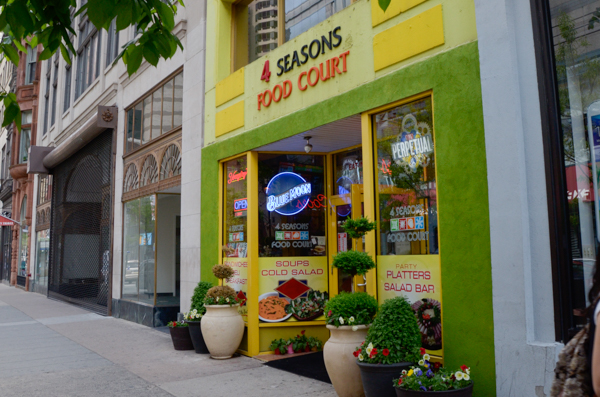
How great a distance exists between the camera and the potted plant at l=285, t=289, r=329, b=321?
8.51 meters

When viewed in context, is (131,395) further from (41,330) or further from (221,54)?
(41,330)

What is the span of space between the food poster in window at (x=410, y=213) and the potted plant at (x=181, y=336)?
13.9ft

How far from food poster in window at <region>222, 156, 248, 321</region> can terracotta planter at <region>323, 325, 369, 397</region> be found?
3080 millimetres

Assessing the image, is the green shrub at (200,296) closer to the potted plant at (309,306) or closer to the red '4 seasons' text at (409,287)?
the potted plant at (309,306)

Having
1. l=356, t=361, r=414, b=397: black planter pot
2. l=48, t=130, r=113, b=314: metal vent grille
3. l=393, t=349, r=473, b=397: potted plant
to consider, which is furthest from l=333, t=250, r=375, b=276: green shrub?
l=48, t=130, r=113, b=314: metal vent grille

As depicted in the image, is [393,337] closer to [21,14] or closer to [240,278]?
[21,14]

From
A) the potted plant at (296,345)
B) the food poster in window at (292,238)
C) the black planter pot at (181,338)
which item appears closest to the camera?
the potted plant at (296,345)

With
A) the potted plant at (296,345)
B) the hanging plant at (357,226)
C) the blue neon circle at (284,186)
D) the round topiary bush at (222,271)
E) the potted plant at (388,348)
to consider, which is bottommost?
the potted plant at (296,345)

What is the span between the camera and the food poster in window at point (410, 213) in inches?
222

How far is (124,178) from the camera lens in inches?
556

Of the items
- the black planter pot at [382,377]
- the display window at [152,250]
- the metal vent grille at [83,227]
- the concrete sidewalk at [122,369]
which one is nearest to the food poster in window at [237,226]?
the concrete sidewalk at [122,369]

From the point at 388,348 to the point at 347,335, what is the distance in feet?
2.56

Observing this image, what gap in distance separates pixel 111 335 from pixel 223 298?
13.8 feet

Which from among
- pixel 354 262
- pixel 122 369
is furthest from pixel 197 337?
pixel 354 262
